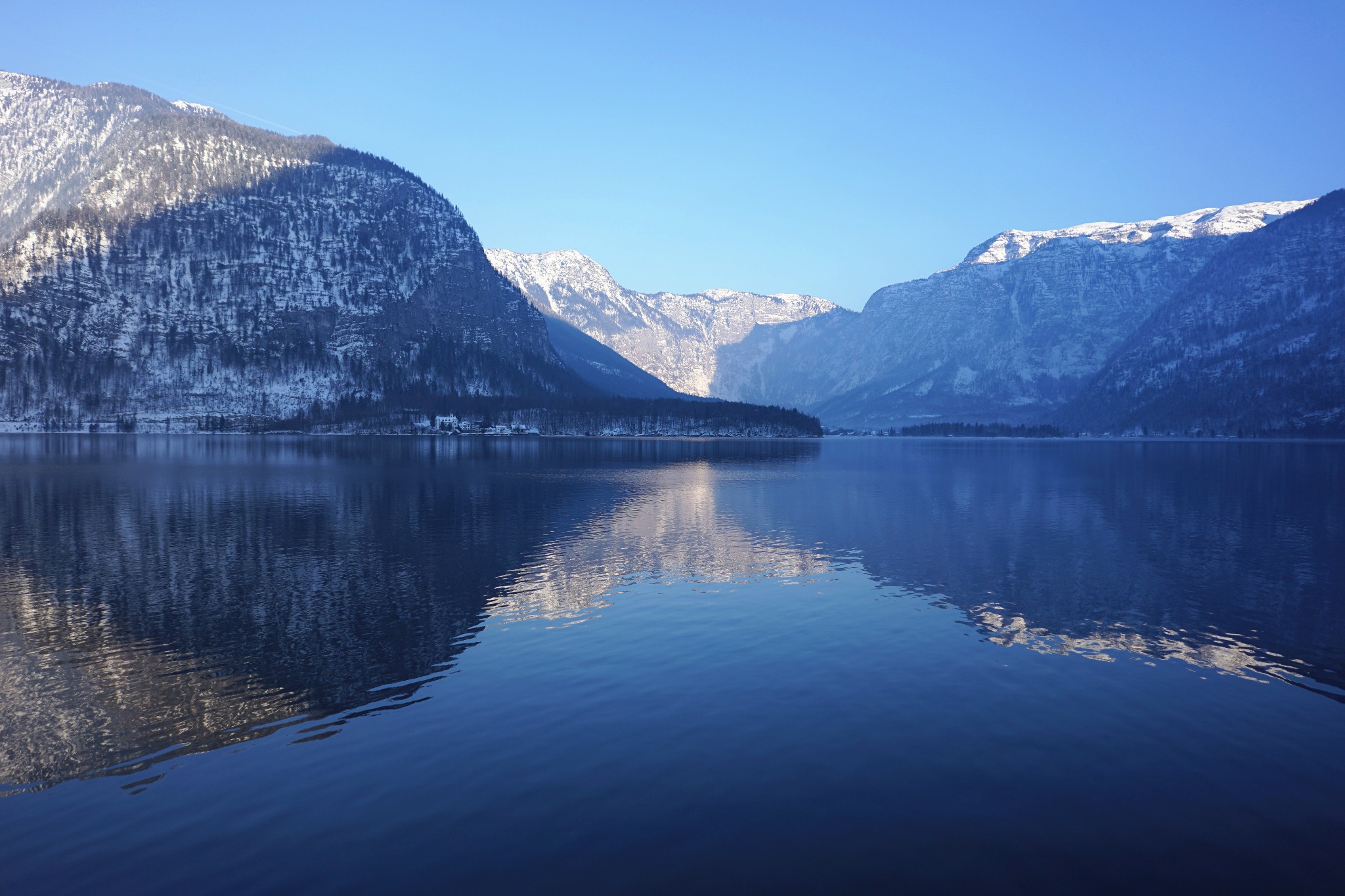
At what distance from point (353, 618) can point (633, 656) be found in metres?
14.9

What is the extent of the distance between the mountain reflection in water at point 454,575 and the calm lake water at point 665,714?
28 cm

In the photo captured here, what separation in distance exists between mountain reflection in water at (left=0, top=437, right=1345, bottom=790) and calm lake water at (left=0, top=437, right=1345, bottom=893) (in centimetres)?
28

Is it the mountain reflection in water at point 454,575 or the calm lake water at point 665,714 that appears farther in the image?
the mountain reflection in water at point 454,575

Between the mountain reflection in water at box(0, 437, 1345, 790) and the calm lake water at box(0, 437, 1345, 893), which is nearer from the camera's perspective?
the calm lake water at box(0, 437, 1345, 893)

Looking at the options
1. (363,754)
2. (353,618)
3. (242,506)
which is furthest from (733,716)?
(242,506)

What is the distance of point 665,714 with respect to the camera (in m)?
26.0

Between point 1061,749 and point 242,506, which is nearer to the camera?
point 1061,749

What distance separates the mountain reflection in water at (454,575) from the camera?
28.0 m

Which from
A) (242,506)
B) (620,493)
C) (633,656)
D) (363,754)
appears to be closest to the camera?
(363,754)

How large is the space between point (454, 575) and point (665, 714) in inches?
1068

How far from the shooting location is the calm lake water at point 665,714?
1738cm

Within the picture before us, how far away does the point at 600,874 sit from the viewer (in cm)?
1661

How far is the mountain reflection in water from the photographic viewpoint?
28.0 m

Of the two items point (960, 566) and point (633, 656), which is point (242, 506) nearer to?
point (633, 656)
